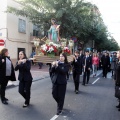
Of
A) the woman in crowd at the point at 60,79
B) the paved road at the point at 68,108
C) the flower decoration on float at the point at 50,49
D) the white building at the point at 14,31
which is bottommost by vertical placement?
the paved road at the point at 68,108

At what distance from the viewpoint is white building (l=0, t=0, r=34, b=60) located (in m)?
23.3

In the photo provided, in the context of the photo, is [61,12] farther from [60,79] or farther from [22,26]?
[60,79]

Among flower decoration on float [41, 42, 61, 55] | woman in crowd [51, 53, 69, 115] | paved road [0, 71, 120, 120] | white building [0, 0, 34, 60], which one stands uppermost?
white building [0, 0, 34, 60]

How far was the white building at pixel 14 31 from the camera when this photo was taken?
23.3m

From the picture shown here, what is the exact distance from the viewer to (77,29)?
23469 millimetres

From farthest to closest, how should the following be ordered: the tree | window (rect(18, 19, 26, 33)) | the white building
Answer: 1. window (rect(18, 19, 26, 33))
2. the white building
3. the tree

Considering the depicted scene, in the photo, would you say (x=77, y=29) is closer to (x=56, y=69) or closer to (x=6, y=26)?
(x=6, y=26)

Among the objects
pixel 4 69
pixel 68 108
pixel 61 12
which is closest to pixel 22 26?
pixel 61 12

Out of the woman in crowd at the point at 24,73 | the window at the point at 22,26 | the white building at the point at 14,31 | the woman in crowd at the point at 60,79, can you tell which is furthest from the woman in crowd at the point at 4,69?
the window at the point at 22,26

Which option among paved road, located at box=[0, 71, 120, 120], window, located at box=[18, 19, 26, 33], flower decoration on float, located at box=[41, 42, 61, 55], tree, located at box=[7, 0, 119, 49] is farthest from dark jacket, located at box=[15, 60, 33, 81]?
window, located at box=[18, 19, 26, 33]

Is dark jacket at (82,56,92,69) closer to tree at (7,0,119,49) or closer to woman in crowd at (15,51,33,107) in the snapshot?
woman in crowd at (15,51,33,107)

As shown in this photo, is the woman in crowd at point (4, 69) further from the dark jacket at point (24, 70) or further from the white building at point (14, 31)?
the white building at point (14, 31)

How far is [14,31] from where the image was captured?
24.7 metres

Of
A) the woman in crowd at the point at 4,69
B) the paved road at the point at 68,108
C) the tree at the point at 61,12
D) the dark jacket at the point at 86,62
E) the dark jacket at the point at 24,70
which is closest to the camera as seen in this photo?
the paved road at the point at 68,108
